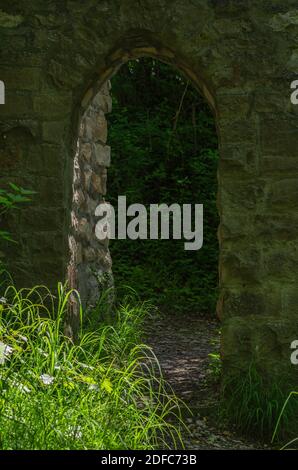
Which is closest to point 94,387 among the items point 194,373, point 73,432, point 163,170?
point 73,432

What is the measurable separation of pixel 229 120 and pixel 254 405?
1.60 meters

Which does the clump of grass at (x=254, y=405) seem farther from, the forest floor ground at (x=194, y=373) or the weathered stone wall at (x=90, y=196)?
the weathered stone wall at (x=90, y=196)

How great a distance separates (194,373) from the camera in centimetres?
493

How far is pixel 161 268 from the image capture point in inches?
317

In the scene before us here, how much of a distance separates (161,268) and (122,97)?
2.41 metres

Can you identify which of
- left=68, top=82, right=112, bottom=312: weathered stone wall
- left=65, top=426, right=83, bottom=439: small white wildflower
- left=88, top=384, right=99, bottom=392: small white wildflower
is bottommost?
left=65, top=426, right=83, bottom=439: small white wildflower

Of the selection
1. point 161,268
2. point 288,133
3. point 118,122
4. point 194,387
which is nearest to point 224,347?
point 194,387

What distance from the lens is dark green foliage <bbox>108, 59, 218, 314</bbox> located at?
311 inches

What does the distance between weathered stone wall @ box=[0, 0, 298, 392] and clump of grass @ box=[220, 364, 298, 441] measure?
3.6 inches

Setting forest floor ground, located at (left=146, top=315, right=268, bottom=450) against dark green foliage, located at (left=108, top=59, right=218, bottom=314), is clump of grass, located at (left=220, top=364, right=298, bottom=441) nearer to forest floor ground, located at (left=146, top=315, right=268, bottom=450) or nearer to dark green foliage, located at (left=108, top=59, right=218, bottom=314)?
forest floor ground, located at (left=146, top=315, right=268, bottom=450)

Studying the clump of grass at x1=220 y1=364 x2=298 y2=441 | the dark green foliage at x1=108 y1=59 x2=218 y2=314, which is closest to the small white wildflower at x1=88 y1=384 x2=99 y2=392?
the clump of grass at x1=220 y1=364 x2=298 y2=441

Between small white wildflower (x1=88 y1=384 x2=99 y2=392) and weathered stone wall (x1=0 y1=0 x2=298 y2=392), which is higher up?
weathered stone wall (x1=0 y1=0 x2=298 y2=392)

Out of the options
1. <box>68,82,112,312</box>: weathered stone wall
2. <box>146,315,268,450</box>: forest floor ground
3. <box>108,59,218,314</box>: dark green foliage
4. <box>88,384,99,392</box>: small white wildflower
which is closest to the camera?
<box>88,384,99,392</box>: small white wildflower

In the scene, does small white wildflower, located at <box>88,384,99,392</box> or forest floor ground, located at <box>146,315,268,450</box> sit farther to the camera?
forest floor ground, located at <box>146,315,268,450</box>
